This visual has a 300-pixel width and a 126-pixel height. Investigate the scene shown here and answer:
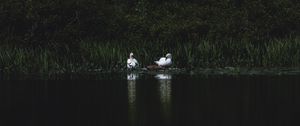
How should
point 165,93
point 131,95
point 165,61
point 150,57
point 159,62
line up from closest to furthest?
point 131,95 < point 165,93 < point 165,61 < point 159,62 < point 150,57

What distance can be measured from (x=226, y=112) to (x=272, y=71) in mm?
10847

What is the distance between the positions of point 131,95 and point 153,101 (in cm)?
155

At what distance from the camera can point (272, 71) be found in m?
28.3

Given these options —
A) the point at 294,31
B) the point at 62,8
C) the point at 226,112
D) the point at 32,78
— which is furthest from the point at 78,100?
the point at 294,31

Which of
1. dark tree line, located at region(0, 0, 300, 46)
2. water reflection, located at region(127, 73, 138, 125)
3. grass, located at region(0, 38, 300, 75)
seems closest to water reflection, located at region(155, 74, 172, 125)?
water reflection, located at region(127, 73, 138, 125)

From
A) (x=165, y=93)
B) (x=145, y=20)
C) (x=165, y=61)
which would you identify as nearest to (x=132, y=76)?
(x=165, y=61)

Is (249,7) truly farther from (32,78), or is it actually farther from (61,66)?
(32,78)

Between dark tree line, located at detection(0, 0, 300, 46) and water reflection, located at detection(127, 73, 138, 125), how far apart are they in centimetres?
819

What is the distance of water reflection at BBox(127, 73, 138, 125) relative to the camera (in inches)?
675

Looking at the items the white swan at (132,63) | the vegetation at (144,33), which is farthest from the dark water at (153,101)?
the vegetation at (144,33)

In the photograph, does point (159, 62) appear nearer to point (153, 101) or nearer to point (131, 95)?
point (131, 95)

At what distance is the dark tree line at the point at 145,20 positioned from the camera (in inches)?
1414

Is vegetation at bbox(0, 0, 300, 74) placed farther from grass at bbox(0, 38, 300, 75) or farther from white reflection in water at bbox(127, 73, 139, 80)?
white reflection in water at bbox(127, 73, 139, 80)

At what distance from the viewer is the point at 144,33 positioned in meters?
37.6
